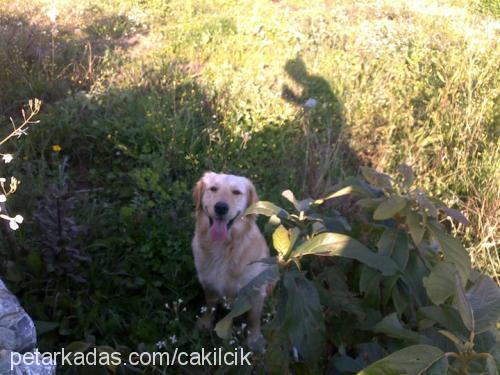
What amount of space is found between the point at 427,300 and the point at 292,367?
0.44 meters

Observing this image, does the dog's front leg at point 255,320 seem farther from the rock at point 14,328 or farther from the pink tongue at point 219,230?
the rock at point 14,328

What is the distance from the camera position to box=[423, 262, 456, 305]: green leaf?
111cm

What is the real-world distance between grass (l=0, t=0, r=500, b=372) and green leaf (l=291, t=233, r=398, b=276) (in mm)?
1585

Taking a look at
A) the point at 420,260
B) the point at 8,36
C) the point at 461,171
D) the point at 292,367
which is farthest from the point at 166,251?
the point at 8,36

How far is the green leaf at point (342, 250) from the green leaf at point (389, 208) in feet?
0.37

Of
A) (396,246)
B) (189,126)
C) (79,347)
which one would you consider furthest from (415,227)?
(189,126)

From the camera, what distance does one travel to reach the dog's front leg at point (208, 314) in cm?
274

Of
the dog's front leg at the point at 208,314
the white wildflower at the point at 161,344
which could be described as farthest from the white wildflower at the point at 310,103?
the white wildflower at the point at 161,344

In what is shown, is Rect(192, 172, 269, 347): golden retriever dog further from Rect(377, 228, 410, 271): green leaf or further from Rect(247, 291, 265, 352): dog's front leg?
Rect(377, 228, 410, 271): green leaf

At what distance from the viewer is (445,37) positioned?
6.24 meters

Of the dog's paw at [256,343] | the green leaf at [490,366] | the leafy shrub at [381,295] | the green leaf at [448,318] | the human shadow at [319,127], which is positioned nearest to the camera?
the green leaf at [490,366]

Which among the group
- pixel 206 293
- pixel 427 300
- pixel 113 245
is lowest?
pixel 206 293

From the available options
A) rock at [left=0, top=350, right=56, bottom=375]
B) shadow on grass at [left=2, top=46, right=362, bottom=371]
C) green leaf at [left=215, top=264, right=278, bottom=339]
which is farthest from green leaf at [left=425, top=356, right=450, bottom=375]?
shadow on grass at [left=2, top=46, right=362, bottom=371]

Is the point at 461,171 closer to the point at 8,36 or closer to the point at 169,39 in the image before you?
the point at 169,39
